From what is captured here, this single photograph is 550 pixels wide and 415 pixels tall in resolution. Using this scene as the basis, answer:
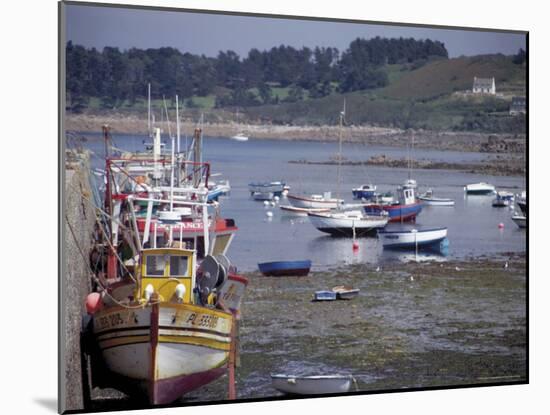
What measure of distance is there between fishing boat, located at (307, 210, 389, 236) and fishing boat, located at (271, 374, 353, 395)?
1101 millimetres

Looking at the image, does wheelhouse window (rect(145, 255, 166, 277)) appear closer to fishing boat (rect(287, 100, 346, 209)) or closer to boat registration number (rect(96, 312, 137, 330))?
boat registration number (rect(96, 312, 137, 330))

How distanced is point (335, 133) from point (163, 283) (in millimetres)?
1821

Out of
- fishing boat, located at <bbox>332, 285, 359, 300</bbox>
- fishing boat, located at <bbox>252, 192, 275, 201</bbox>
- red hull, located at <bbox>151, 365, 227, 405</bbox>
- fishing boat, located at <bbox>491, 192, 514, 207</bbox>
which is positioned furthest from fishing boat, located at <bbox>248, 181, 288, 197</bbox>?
fishing boat, located at <bbox>491, 192, 514, 207</bbox>

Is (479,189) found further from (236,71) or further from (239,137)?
(236,71)

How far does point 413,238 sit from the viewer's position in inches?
430

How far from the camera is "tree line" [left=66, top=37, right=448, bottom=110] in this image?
979 cm

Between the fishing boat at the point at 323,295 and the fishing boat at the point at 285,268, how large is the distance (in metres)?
0.17

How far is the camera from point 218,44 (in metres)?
10.2

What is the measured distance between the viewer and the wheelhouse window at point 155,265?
9.95 meters

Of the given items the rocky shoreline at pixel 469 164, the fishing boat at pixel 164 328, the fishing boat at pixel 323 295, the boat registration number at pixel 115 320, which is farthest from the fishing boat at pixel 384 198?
the boat registration number at pixel 115 320

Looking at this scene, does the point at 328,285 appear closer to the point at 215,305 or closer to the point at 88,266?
the point at 215,305

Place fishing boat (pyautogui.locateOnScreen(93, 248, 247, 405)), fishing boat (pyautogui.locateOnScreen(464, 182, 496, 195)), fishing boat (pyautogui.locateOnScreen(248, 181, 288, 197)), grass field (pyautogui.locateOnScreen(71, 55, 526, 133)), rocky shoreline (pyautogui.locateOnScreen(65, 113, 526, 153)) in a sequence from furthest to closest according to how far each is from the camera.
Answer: fishing boat (pyautogui.locateOnScreen(464, 182, 496, 195))
grass field (pyautogui.locateOnScreen(71, 55, 526, 133))
fishing boat (pyautogui.locateOnScreen(248, 181, 288, 197))
rocky shoreline (pyautogui.locateOnScreen(65, 113, 526, 153))
fishing boat (pyautogui.locateOnScreen(93, 248, 247, 405))

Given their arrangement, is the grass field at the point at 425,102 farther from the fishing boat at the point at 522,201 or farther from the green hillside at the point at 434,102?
the fishing boat at the point at 522,201

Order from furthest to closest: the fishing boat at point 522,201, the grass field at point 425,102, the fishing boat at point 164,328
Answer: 1. the fishing boat at point 522,201
2. the grass field at point 425,102
3. the fishing boat at point 164,328
